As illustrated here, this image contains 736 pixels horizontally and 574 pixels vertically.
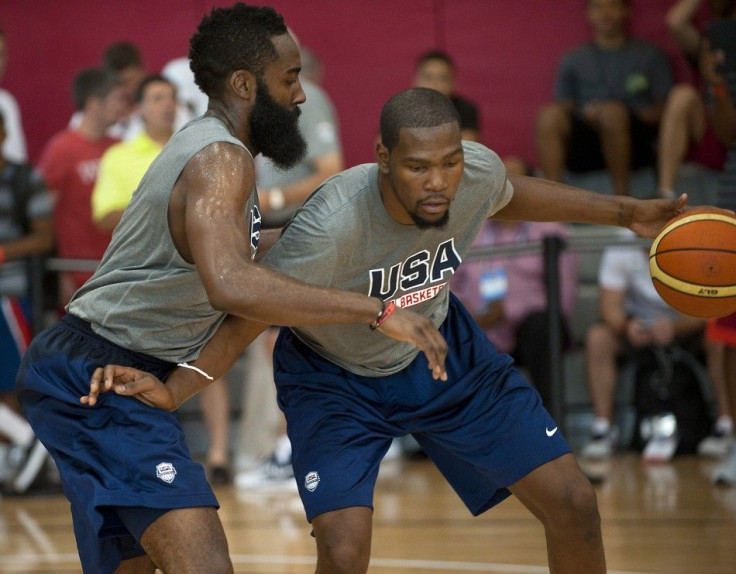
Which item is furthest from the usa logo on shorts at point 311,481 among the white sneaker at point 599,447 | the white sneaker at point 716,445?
the white sneaker at point 716,445

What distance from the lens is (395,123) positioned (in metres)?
3.74

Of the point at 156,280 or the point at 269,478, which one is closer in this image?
the point at 156,280

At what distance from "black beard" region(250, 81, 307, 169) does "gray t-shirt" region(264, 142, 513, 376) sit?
283 mm

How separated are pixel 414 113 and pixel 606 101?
16.5 feet

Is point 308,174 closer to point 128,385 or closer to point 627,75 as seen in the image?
point 627,75

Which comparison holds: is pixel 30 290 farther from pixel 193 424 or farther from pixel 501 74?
pixel 501 74

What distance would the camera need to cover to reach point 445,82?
26.2 ft

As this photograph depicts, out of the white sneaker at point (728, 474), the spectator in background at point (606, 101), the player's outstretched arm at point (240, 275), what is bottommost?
the white sneaker at point (728, 474)

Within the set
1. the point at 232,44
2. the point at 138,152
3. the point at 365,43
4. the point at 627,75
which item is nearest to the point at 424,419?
the point at 232,44

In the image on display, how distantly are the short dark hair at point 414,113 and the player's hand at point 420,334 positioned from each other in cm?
68

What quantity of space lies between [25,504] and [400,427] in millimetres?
4001

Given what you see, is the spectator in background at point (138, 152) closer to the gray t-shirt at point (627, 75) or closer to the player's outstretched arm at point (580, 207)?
the gray t-shirt at point (627, 75)

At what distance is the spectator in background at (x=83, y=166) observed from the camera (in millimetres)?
8133

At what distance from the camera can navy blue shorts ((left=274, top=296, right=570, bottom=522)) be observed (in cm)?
389
